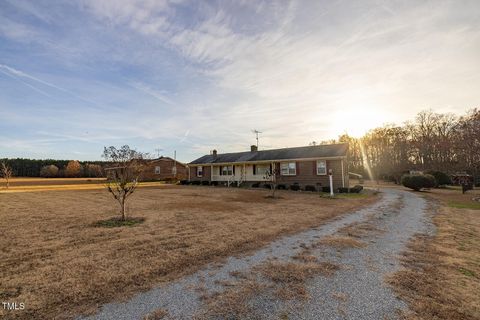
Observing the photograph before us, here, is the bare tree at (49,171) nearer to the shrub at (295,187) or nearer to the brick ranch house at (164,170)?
the brick ranch house at (164,170)

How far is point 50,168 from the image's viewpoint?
54.0m

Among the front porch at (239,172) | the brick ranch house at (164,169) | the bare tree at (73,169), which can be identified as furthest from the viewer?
the bare tree at (73,169)

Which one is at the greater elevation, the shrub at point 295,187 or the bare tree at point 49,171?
the bare tree at point 49,171

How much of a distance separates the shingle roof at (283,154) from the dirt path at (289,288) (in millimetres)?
18238

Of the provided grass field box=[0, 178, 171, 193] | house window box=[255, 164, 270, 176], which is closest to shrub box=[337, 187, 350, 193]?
house window box=[255, 164, 270, 176]

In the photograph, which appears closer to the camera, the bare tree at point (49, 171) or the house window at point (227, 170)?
the house window at point (227, 170)

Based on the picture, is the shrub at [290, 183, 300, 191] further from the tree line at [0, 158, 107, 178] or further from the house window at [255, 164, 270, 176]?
the tree line at [0, 158, 107, 178]

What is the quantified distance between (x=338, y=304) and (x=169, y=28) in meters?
12.5

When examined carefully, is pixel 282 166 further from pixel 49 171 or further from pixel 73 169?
pixel 49 171

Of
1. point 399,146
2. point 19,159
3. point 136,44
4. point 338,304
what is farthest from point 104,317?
point 19,159

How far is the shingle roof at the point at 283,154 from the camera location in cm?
2433

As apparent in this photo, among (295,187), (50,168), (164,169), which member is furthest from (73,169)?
(295,187)

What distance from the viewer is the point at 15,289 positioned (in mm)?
3967

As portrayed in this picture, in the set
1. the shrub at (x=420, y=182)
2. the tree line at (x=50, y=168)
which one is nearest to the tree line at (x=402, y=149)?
the shrub at (x=420, y=182)
